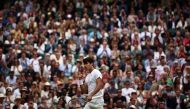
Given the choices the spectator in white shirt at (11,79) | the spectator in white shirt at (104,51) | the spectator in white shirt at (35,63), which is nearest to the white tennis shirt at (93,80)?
the spectator in white shirt at (11,79)

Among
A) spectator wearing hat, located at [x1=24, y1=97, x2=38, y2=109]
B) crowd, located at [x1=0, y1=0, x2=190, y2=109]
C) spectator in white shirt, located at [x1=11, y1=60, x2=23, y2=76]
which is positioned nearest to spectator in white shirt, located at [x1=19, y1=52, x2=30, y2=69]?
crowd, located at [x1=0, y1=0, x2=190, y2=109]

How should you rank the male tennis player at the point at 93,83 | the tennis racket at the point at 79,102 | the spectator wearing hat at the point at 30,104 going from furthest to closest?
1. the spectator wearing hat at the point at 30,104
2. the tennis racket at the point at 79,102
3. the male tennis player at the point at 93,83

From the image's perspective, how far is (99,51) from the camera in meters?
20.8

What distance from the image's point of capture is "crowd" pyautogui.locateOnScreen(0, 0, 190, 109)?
57.7 ft

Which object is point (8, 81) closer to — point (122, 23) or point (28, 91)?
point (28, 91)

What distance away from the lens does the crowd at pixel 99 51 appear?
17578mm

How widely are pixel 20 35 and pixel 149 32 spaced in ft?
15.8

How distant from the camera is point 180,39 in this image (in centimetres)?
2080

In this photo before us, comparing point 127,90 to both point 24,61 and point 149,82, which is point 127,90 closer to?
point 149,82

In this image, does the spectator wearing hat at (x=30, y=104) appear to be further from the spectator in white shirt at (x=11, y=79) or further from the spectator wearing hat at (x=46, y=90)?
the spectator in white shirt at (x=11, y=79)

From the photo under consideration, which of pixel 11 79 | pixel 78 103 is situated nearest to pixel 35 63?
pixel 11 79

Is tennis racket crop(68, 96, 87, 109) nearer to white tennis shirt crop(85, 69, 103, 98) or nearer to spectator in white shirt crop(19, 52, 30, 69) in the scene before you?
white tennis shirt crop(85, 69, 103, 98)

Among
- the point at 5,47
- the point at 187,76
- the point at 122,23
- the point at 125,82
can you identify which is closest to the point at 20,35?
the point at 5,47

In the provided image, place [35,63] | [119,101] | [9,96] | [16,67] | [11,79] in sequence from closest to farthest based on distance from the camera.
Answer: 1. [119,101]
2. [9,96]
3. [11,79]
4. [16,67]
5. [35,63]
